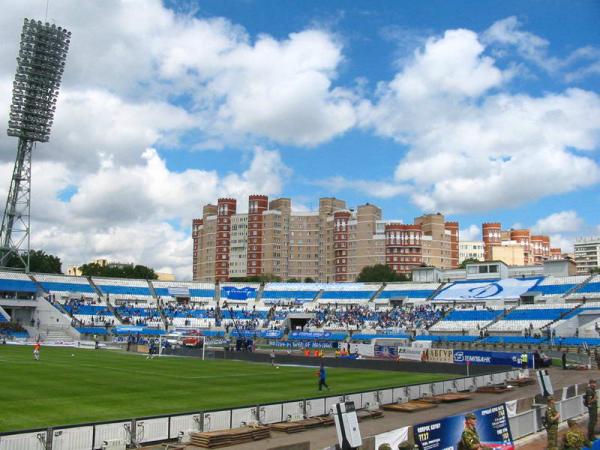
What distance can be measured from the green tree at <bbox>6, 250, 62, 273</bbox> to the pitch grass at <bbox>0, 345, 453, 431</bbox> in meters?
85.8

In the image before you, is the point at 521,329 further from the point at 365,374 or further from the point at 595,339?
the point at 365,374

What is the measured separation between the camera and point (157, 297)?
104 metres

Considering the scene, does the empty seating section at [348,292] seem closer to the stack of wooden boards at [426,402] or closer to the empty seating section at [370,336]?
the empty seating section at [370,336]

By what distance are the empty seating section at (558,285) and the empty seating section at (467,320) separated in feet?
26.4

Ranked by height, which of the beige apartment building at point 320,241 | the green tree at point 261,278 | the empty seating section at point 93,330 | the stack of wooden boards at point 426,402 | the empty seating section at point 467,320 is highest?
the beige apartment building at point 320,241

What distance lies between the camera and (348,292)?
4230 inches

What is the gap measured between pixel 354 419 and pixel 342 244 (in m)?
173

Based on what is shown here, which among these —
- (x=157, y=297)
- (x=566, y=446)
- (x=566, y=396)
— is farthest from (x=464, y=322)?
(x=566, y=446)

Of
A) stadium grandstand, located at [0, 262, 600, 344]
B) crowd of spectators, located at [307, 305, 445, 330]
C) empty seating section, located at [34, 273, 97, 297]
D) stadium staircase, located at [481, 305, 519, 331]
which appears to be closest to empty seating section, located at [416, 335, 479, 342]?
stadium grandstand, located at [0, 262, 600, 344]

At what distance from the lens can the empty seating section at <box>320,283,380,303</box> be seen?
105188 mm

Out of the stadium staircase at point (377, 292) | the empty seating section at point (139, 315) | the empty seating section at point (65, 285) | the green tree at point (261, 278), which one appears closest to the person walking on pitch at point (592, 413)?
the empty seating section at point (139, 315)

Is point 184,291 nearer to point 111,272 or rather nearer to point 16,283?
point 16,283

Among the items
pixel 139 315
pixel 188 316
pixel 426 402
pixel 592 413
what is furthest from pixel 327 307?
pixel 592 413

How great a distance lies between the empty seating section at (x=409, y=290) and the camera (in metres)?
99.4
